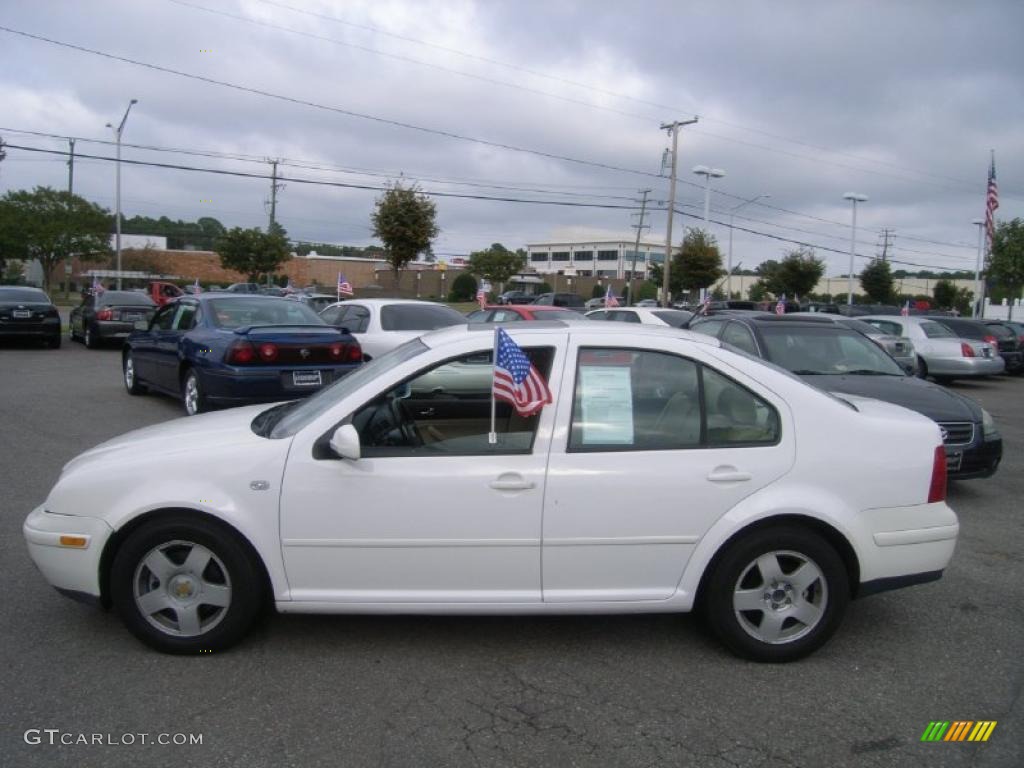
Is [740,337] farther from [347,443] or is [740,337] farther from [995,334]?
[995,334]

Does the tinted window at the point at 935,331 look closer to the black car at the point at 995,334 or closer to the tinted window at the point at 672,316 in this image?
the black car at the point at 995,334

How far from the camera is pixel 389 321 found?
12.0m

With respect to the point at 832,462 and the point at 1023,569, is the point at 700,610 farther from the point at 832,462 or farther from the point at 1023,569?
the point at 1023,569

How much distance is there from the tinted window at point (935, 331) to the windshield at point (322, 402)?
16.8m

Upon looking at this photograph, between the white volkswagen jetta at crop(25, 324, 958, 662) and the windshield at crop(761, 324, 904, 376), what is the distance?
419cm

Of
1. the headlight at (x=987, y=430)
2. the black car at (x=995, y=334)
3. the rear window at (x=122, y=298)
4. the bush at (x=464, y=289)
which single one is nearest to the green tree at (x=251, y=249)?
→ the bush at (x=464, y=289)

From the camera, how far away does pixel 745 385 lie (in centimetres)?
389

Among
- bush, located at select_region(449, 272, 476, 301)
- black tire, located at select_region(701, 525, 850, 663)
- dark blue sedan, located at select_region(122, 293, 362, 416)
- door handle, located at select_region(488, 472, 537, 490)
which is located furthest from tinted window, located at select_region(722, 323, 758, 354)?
bush, located at select_region(449, 272, 476, 301)

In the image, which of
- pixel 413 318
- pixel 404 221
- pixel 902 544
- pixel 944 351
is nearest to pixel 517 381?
pixel 902 544

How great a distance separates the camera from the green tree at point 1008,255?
3291cm

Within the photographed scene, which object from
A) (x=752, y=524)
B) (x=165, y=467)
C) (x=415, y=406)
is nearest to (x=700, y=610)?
(x=752, y=524)

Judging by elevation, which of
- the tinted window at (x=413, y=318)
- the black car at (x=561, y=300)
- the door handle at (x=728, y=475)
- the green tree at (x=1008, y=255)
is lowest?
the door handle at (x=728, y=475)

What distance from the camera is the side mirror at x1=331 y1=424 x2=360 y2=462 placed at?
11.5ft

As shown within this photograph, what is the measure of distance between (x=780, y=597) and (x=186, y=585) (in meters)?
2.73
